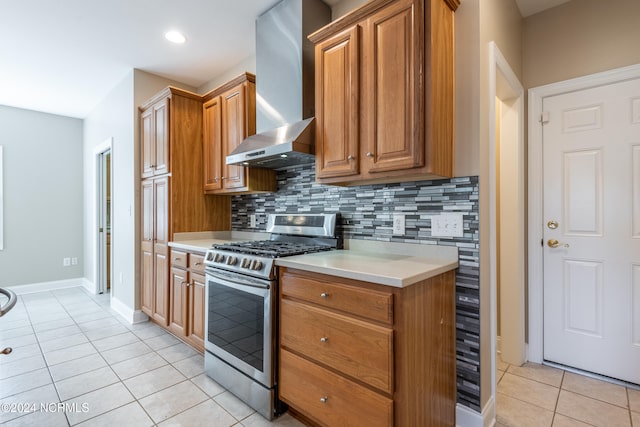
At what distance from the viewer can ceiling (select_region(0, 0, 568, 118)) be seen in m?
2.42

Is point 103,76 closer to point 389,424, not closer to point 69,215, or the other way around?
point 69,215

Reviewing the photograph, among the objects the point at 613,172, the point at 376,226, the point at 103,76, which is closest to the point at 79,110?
the point at 103,76

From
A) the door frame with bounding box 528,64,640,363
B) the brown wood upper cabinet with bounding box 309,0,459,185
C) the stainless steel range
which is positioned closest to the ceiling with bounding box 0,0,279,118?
the brown wood upper cabinet with bounding box 309,0,459,185

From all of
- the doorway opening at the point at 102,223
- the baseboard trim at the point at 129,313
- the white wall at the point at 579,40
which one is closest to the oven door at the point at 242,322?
the baseboard trim at the point at 129,313

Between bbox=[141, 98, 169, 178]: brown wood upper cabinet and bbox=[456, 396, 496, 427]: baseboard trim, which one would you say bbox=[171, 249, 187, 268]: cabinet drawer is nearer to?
bbox=[141, 98, 169, 178]: brown wood upper cabinet

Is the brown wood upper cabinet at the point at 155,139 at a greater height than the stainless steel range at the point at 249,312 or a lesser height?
greater

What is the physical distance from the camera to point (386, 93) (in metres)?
1.70

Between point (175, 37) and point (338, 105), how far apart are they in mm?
1892

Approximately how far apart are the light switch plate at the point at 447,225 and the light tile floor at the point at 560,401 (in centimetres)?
109

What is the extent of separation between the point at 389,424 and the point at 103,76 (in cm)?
434

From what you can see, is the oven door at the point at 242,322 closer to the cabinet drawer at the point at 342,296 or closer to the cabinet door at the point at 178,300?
the cabinet drawer at the point at 342,296

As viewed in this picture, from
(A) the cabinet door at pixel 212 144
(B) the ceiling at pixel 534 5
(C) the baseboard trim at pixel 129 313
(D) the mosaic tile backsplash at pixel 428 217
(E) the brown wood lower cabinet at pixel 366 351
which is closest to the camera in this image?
(E) the brown wood lower cabinet at pixel 366 351

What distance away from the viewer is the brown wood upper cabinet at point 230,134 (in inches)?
107

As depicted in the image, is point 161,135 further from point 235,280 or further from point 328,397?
point 328,397
